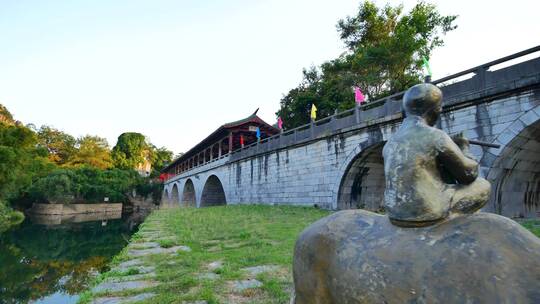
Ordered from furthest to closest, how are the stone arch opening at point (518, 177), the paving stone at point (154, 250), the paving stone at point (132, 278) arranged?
1. the stone arch opening at point (518, 177)
2. the paving stone at point (154, 250)
3. the paving stone at point (132, 278)

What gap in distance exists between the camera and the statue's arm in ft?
5.69

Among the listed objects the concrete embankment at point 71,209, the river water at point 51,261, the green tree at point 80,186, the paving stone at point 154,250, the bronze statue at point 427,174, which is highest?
the green tree at point 80,186

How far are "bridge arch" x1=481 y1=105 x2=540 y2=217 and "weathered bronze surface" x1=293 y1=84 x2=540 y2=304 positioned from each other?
7232 millimetres

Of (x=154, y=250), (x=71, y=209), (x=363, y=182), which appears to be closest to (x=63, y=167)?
(x=71, y=209)

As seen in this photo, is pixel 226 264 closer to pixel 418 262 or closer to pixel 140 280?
pixel 140 280

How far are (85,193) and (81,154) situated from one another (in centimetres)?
1645

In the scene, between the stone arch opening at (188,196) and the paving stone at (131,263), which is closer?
the paving stone at (131,263)

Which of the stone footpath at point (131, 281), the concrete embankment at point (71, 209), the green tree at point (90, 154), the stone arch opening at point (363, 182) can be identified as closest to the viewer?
the stone footpath at point (131, 281)

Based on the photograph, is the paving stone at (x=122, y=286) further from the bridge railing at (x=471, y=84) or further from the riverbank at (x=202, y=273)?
the bridge railing at (x=471, y=84)

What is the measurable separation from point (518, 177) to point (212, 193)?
24.4 meters

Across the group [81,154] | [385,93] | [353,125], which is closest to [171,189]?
[81,154]

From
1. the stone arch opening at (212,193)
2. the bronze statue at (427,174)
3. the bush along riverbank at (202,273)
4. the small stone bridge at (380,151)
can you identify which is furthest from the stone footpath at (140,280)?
the stone arch opening at (212,193)

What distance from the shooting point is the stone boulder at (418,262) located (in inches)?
54.3

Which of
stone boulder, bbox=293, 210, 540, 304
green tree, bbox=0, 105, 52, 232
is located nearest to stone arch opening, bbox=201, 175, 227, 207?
green tree, bbox=0, 105, 52, 232
